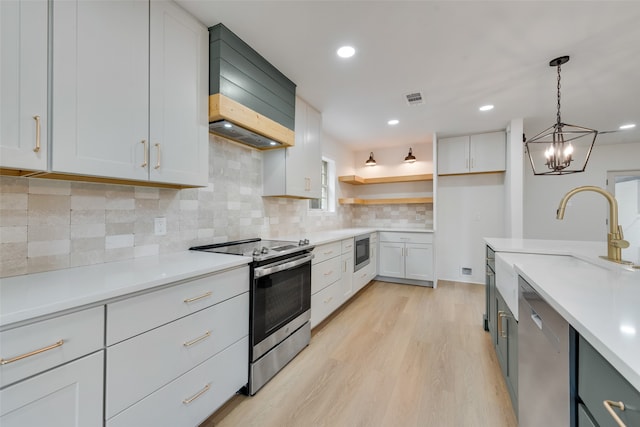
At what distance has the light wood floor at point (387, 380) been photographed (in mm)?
1562

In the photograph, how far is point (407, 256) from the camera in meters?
4.29

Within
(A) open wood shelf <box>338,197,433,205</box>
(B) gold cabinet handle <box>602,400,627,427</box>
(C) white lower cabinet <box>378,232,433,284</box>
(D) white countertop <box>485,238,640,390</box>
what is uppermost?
(A) open wood shelf <box>338,197,433,205</box>

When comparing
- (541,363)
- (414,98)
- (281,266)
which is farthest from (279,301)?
(414,98)

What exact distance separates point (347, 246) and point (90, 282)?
2.56 metres

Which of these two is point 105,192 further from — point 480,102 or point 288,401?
point 480,102

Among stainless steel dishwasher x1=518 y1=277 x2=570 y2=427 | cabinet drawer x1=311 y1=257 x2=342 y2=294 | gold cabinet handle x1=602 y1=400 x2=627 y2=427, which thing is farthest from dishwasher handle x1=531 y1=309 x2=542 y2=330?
cabinet drawer x1=311 y1=257 x2=342 y2=294

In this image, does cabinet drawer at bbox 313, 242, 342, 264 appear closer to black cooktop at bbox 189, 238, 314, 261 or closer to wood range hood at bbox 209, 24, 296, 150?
black cooktop at bbox 189, 238, 314, 261

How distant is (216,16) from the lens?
1.74m

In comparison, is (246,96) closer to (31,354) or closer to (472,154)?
(31,354)

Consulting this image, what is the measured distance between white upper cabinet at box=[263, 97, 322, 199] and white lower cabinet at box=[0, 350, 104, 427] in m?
1.96

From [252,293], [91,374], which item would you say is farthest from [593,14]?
[91,374]

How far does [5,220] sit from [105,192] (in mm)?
412

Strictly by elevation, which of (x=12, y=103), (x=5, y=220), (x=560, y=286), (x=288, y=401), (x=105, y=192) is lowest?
(x=288, y=401)

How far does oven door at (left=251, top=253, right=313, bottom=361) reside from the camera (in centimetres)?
174
